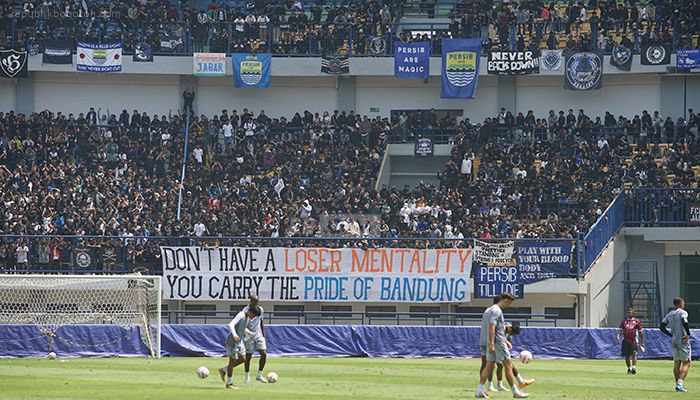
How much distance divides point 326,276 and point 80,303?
30.6 ft

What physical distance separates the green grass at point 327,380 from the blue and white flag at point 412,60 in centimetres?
2280

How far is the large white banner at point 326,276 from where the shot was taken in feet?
136

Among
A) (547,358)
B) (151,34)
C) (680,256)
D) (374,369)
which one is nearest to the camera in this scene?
(374,369)

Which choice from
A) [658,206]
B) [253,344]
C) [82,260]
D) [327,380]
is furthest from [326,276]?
[253,344]

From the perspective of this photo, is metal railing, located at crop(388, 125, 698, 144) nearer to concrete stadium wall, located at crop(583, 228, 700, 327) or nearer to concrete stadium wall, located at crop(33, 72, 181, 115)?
concrete stadium wall, located at crop(583, 228, 700, 327)

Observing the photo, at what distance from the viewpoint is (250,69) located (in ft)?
181

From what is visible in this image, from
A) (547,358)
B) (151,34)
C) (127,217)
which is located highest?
(151,34)

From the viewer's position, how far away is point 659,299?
43.6 m

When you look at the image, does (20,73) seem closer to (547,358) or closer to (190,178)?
(190,178)

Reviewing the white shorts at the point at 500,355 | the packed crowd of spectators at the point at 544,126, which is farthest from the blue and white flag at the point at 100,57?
the white shorts at the point at 500,355

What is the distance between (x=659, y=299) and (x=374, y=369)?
18.4 meters

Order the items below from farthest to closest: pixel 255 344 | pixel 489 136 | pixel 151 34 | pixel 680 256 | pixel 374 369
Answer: pixel 151 34 → pixel 489 136 → pixel 680 256 → pixel 374 369 → pixel 255 344

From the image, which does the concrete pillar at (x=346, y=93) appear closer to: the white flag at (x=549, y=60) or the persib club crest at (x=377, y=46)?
the persib club crest at (x=377, y=46)

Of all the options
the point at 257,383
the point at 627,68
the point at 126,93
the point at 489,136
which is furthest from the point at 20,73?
the point at 257,383
